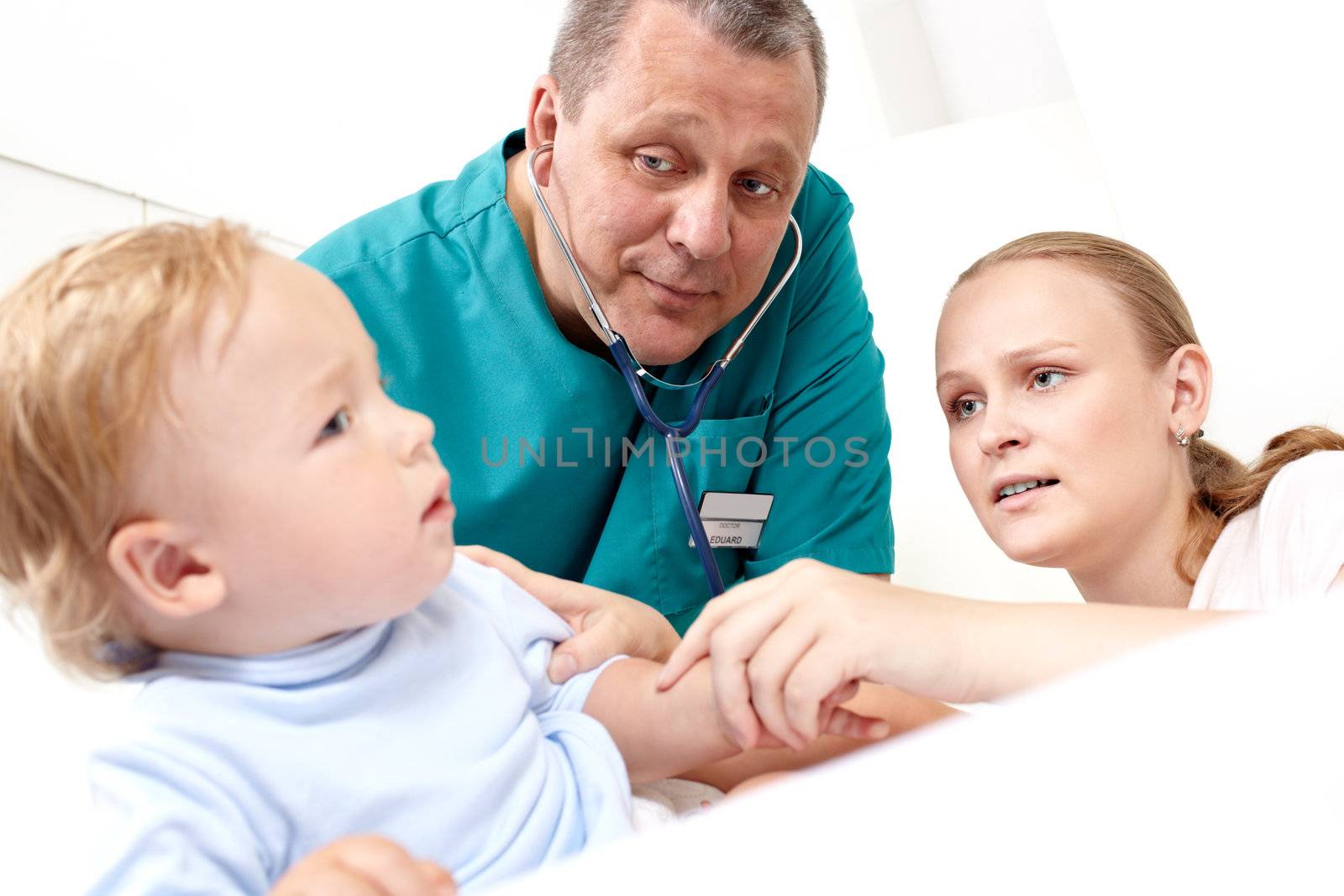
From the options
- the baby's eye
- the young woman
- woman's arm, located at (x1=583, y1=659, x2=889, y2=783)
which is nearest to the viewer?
the baby's eye

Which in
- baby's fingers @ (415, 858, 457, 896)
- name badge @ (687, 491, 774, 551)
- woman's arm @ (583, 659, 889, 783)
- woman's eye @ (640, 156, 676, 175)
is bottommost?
name badge @ (687, 491, 774, 551)

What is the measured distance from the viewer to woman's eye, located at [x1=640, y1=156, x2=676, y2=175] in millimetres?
1166

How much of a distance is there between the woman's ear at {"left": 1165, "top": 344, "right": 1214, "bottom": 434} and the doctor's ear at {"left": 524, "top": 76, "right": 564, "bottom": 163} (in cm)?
70

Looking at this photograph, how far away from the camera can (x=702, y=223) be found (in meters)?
Result: 1.14

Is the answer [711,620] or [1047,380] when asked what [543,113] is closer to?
[1047,380]

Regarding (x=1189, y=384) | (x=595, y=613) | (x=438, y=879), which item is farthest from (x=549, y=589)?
(x=1189, y=384)

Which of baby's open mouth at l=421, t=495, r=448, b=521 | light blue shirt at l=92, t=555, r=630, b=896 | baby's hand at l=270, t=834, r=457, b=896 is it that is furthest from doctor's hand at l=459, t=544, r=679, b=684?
baby's hand at l=270, t=834, r=457, b=896

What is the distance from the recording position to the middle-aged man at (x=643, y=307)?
1146mm

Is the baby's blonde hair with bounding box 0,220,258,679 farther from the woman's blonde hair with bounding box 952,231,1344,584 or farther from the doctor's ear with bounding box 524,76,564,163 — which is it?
the woman's blonde hair with bounding box 952,231,1344,584

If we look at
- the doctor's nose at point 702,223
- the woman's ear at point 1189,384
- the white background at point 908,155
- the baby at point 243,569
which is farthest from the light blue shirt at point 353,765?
the woman's ear at point 1189,384

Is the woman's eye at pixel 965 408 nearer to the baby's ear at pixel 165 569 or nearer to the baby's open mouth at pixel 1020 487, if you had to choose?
the baby's open mouth at pixel 1020 487

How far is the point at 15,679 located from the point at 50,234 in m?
0.96

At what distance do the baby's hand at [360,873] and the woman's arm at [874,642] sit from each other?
0.24m

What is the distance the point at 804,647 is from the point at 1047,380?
1.96 ft
